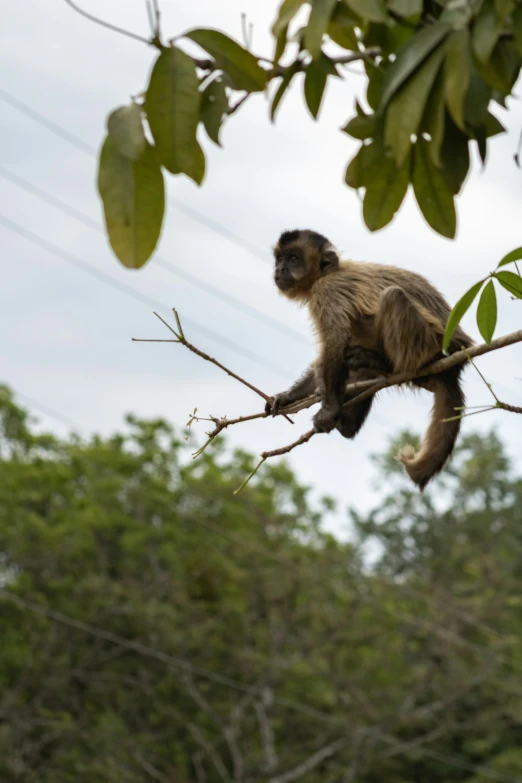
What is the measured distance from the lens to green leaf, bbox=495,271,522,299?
278 centimetres

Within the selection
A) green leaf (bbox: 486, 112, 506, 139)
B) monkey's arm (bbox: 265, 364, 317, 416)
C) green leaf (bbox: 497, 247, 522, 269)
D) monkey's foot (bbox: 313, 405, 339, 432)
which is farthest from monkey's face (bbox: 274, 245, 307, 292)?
green leaf (bbox: 486, 112, 506, 139)

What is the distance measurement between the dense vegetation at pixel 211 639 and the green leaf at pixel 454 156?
27.5 m

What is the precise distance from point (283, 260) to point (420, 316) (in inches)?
43.4

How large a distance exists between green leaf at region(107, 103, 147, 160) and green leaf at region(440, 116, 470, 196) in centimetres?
60

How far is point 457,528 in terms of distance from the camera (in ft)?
135

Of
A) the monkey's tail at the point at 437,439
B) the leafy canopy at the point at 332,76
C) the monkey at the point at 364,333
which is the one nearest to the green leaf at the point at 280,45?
the leafy canopy at the point at 332,76

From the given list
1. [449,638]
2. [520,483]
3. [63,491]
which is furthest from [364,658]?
[520,483]

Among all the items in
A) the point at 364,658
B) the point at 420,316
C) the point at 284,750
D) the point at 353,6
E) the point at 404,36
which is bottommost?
the point at 353,6

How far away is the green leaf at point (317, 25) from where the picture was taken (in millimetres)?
2035

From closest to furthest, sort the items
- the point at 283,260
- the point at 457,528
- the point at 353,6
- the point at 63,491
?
the point at 353,6 < the point at 283,260 < the point at 63,491 < the point at 457,528

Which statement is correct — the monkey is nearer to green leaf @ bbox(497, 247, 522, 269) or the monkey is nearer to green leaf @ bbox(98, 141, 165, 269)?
green leaf @ bbox(497, 247, 522, 269)

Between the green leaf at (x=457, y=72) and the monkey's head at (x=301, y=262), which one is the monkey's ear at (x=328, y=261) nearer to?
the monkey's head at (x=301, y=262)

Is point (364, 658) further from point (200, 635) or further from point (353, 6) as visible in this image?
point (353, 6)

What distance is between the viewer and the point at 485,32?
2.00 m
